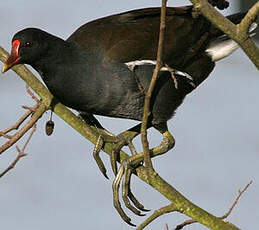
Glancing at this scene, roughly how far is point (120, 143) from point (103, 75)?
0.41 metres

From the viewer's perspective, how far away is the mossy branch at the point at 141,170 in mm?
2613

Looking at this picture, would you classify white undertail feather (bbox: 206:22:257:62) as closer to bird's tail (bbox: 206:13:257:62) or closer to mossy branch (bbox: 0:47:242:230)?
bird's tail (bbox: 206:13:257:62)

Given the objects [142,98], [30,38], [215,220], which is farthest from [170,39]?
[215,220]

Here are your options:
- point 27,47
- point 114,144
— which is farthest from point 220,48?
point 27,47

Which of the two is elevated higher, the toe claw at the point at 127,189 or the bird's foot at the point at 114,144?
the bird's foot at the point at 114,144

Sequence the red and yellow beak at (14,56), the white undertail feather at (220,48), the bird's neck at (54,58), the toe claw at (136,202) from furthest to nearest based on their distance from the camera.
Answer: the white undertail feather at (220,48) < the toe claw at (136,202) < the bird's neck at (54,58) < the red and yellow beak at (14,56)

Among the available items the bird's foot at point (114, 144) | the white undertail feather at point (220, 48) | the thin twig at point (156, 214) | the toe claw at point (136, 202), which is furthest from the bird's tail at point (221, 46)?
the thin twig at point (156, 214)

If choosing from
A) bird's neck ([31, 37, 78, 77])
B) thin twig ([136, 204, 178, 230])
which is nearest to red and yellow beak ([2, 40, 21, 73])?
bird's neck ([31, 37, 78, 77])

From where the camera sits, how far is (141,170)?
3.04 meters

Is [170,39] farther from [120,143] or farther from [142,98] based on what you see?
[120,143]

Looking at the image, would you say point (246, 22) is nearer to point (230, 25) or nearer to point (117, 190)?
point (230, 25)

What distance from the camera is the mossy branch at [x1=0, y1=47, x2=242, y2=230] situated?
2.61 meters

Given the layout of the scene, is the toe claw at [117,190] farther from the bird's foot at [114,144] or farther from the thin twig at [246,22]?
the thin twig at [246,22]

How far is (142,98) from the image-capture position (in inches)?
130
